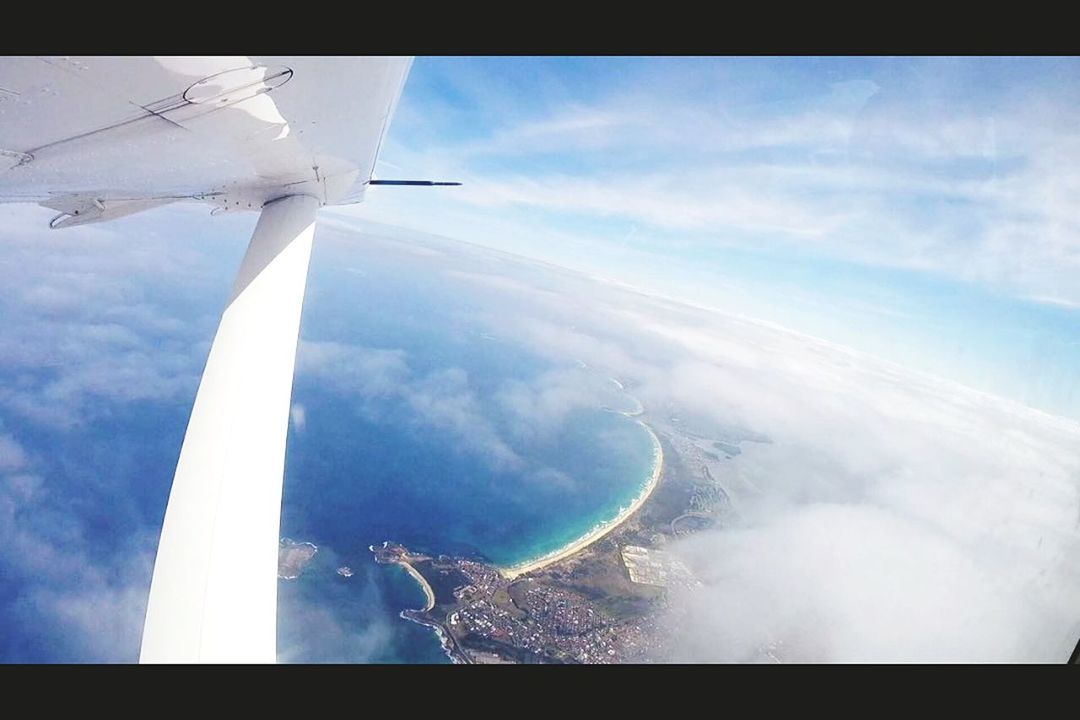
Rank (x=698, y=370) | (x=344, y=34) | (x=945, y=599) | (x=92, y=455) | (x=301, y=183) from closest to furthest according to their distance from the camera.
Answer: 1. (x=344, y=34)
2. (x=301, y=183)
3. (x=92, y=455)
4. (x=945, y=599)
5. (x=698, y=370)

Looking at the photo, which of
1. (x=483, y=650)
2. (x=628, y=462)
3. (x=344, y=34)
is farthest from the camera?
(x=628, y=462)

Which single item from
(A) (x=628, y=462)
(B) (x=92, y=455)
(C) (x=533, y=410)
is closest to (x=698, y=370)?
(C) (x=533, y=410)

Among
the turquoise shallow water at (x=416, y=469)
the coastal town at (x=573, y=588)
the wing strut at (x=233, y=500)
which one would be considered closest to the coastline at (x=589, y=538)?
the coastal town at (x=573, y=588)

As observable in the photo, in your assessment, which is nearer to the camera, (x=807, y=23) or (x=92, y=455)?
(x=807, y=23)

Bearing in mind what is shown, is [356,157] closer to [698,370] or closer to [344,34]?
[344,34]

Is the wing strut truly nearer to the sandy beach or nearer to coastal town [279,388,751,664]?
coastal town [279,388,751,664]

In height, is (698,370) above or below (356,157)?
below

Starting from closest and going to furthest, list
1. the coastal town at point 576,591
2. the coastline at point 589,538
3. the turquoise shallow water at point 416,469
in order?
the coastal town at point 576,591, the turquoise shallow water at point 416,469, the coastline at point 589,538

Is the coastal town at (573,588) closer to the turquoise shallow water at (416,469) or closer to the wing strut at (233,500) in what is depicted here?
the turquoise shallow water at (416,469)

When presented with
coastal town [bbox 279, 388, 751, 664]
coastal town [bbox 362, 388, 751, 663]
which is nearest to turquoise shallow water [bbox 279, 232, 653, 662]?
coastal town [bbox 279, 388, 751, 664]
